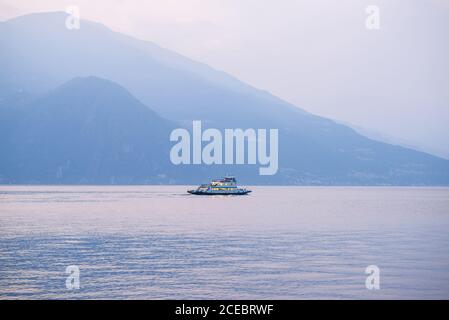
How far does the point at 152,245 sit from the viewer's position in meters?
59.7

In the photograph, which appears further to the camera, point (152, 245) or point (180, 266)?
point (152, 245)

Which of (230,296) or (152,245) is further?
(152,245)

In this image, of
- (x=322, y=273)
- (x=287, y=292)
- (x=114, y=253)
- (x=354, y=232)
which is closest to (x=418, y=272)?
(x=322, y=273)

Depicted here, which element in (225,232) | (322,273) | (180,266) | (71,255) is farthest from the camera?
(225,232)

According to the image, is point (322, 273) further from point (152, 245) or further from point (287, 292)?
point (152, 245)

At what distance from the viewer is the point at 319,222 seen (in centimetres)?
9525

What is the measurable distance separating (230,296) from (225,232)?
138ft
